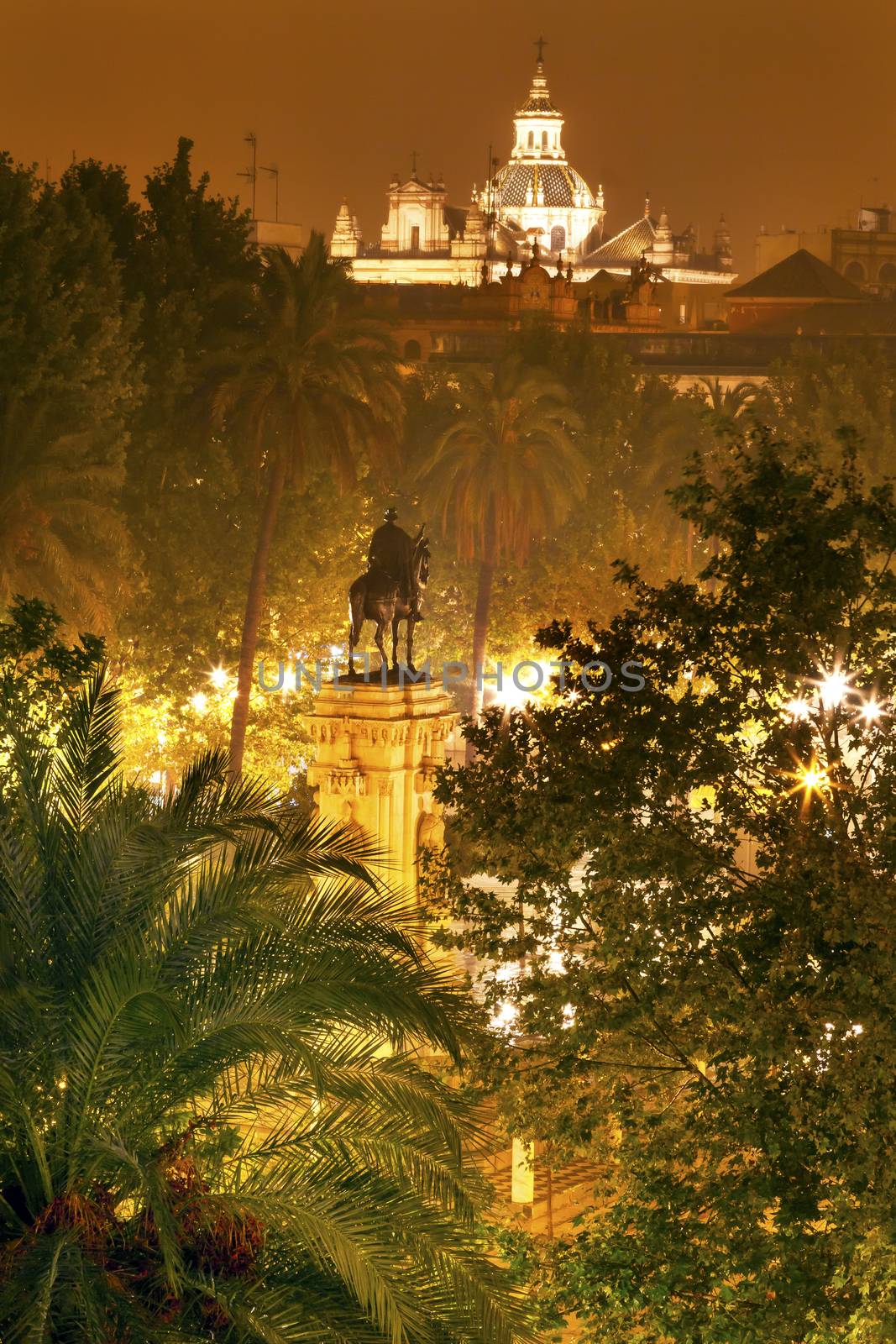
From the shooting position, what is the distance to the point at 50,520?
34438 mm

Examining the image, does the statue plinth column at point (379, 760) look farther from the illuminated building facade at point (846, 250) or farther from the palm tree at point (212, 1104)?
the illuminated building facade at point (846, 250)

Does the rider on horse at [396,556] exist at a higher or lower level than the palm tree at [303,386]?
lower

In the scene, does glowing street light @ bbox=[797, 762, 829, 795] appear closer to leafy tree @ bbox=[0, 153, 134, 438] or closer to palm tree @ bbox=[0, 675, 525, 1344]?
palm tree @ bbox=[0, 675, 525, 1344]

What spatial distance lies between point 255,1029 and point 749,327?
100m

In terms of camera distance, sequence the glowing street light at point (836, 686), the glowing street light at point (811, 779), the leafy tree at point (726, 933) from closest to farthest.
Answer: the leafy tree at point (726, 933), the glowing street light at point (811, 779), the glowing street light at point (836, 686)

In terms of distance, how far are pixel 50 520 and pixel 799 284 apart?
81.5 metres

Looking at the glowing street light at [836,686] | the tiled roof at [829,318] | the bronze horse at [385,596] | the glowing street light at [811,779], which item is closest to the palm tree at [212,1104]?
the glowing street light at [811,779]

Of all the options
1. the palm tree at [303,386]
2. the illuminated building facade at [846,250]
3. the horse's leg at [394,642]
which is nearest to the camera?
the horse's leg at [394,642]

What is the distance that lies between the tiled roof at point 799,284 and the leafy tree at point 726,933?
320 feet

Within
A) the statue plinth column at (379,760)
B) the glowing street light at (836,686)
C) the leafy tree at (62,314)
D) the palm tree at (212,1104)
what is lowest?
the palm tree at (212,1104)

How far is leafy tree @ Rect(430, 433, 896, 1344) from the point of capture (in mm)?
11414

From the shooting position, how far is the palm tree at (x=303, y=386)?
39625mm

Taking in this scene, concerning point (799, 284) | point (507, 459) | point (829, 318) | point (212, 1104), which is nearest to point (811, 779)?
point (212, 1104)

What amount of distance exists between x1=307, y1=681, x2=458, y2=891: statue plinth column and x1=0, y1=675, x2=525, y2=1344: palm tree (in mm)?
12152
